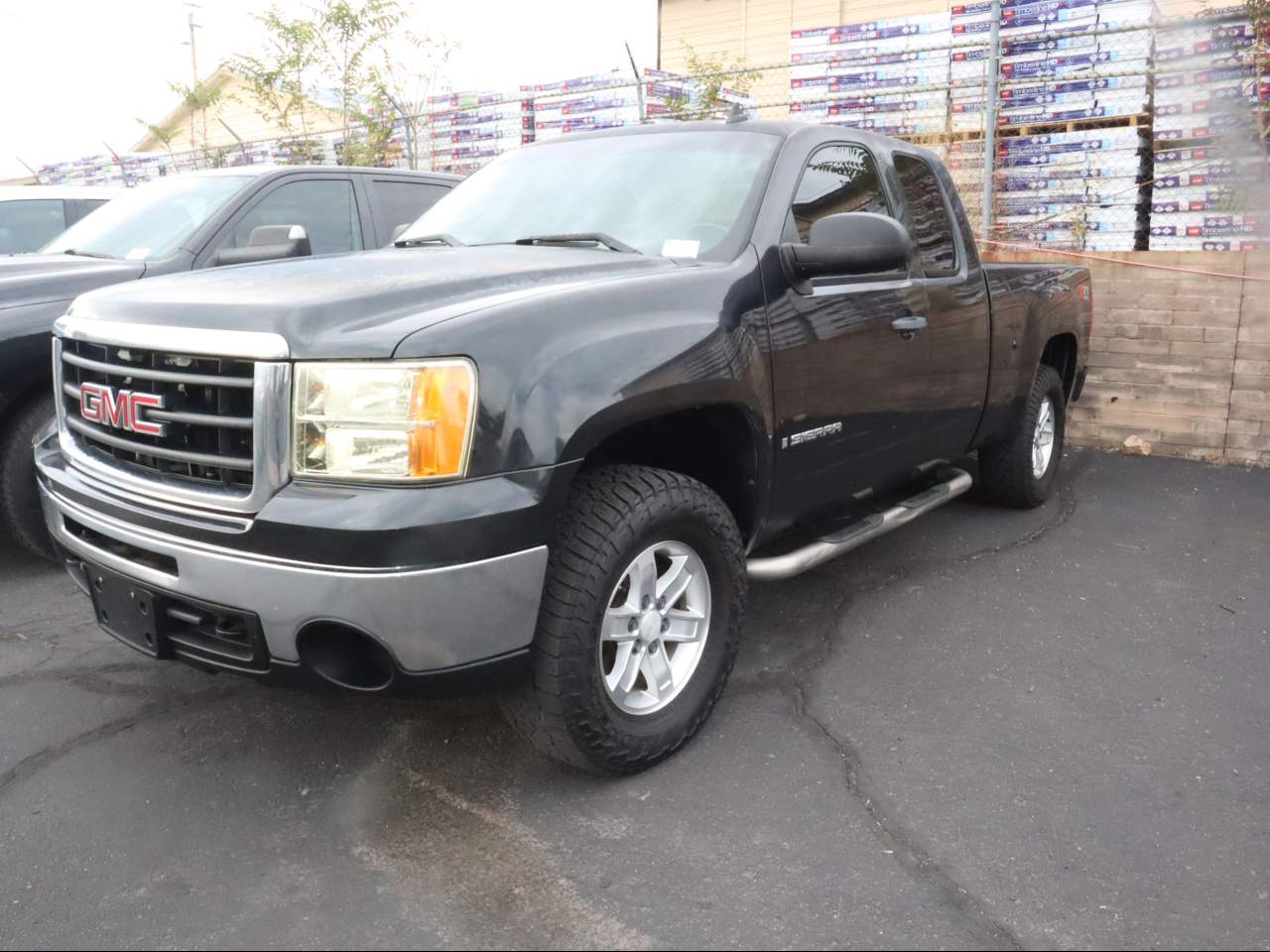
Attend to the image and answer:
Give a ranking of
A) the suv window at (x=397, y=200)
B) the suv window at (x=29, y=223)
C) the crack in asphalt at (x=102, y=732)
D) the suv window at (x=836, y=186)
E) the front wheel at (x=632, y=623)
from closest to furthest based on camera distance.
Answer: the front wheel at (x=632, y=623), the crack in asphalt at (x=102, y=732), the suv window at (x=836, y=186), the suv window at (x=397, y=200), the suv window at (x=29, y=223)

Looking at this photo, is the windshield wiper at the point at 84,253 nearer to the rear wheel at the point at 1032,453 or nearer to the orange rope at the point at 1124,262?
the rear wheel at the point at 1032,453

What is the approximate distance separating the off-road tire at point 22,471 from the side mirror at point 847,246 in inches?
126

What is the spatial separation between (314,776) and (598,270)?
164 cm

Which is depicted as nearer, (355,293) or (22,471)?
(355,293)

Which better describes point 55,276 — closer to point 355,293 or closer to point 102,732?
point 102,732

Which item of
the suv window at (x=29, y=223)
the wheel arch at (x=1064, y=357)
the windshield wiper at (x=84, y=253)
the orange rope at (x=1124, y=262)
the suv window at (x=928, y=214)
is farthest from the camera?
the suv window at (x=29, y=223)

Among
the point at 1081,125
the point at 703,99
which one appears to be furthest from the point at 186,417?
the point at 703,99

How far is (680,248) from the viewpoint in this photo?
129 inches

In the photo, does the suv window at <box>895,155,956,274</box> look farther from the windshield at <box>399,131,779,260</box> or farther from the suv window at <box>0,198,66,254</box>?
the suv window at <box>0,198,66,254</box>

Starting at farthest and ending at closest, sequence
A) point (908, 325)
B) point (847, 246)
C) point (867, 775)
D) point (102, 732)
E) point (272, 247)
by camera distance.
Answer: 1. point (272, 247)
2. point (908, 325)
3. point (847, 246)
4. point (102, 732)
5. point (867, 775)

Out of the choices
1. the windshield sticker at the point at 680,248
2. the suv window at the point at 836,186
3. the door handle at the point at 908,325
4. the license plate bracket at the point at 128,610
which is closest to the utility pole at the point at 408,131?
the suv window at the point at 836,186

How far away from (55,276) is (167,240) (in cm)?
80

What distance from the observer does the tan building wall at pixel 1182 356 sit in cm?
656

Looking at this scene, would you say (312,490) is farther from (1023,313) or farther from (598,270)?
(1023,313)
